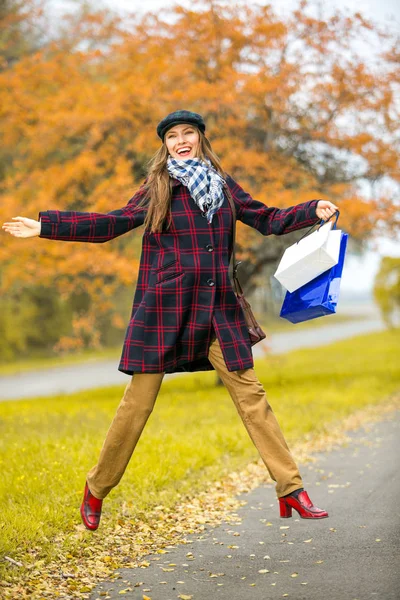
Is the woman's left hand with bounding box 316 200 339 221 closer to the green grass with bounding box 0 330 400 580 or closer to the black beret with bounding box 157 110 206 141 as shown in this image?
the black beret with bounding box 157 110 206 141

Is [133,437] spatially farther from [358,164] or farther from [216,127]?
[358,164]

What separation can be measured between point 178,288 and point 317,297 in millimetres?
704

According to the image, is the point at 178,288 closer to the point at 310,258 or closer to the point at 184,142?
the point at 310,258

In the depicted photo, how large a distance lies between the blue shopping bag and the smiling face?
916mm

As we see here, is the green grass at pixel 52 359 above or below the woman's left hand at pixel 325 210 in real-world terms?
below

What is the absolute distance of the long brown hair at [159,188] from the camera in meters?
4.36

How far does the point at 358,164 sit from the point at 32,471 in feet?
27.9

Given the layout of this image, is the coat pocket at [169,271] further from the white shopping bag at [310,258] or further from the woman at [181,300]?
the white shopping bag at [310,258]

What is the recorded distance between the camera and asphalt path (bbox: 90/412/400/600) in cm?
356

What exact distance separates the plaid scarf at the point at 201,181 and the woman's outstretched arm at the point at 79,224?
0.25m

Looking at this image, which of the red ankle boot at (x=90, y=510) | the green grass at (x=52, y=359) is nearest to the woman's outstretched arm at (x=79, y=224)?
the red ankle boot at (x=90, y=510)

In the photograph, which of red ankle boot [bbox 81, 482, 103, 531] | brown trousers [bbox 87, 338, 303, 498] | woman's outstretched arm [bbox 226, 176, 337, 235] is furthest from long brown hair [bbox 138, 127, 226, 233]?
red ankle boot [bbox 81, 482, 103, 531]

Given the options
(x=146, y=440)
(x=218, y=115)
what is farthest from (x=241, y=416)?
(x=218, y=115)

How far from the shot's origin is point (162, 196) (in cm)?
437
